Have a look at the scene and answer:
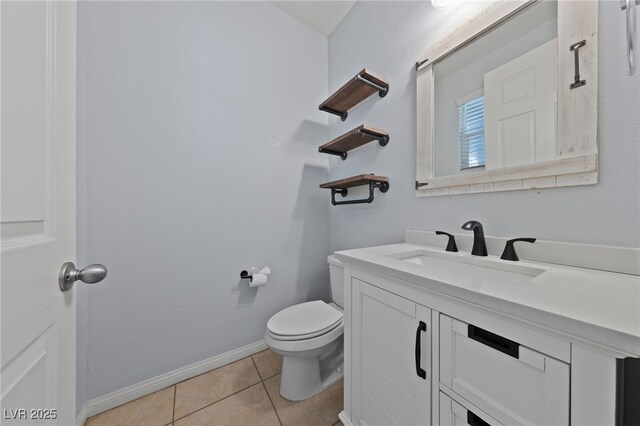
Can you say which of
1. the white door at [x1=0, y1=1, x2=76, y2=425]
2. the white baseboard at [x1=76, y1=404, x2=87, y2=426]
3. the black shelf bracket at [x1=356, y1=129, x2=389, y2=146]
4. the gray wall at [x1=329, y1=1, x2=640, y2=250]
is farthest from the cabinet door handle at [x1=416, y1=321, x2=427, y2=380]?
the white baseboard at [x1=76, y1=404, x2=87, y2=426]

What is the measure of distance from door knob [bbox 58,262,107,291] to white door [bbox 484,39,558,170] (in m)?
1.31

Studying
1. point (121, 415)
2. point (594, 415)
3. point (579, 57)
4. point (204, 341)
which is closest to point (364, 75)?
point (579, 57)

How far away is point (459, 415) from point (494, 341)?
0.78 ft

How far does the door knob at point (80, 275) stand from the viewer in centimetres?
48

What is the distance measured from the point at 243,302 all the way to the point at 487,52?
1.90 m

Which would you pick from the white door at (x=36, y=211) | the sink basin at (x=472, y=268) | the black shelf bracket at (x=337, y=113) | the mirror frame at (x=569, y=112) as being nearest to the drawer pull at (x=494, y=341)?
the sink basin at (x=472, y=268)

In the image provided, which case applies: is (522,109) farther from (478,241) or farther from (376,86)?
(376,86)

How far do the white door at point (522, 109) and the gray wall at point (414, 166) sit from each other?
0.38 feet

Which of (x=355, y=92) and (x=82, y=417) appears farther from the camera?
(x=355, y=92)

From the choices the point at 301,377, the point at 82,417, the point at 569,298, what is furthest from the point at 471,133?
the point at 82,417

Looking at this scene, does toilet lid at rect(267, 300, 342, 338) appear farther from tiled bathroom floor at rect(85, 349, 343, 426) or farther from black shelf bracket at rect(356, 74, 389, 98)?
black shelf bracket at rect(356, 74, 389, 98)

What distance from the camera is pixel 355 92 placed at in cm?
150

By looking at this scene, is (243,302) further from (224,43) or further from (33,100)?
(224,43)

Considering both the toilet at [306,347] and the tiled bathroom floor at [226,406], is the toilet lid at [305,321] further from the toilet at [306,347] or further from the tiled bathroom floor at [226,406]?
the tiled bathroom floor at [226,406]
